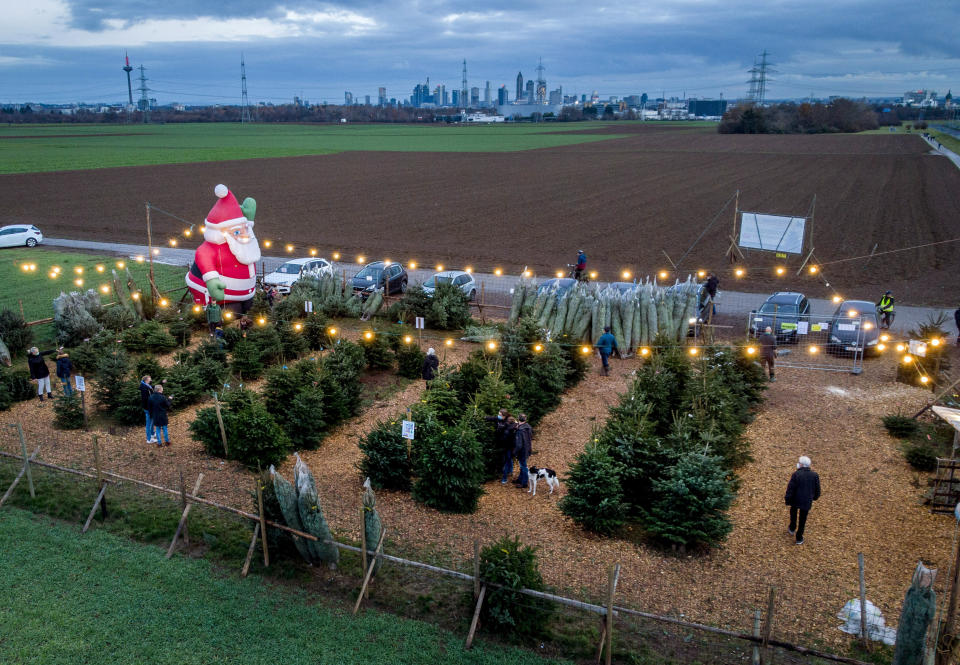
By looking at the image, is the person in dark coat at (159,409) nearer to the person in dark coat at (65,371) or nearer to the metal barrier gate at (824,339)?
the person in dark coat at (65,371)

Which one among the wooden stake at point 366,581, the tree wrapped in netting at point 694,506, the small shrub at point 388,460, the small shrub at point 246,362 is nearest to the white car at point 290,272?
the small shrub at point 246,362

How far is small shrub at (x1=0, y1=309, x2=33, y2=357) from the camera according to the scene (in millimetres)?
19547

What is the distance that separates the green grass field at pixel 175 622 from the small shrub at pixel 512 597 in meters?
0.31

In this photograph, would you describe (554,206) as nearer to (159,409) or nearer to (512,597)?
(159,409)

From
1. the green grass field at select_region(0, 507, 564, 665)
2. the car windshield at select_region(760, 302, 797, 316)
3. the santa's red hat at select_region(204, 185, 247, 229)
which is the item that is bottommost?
the green grass field at select_region(0, 507, 564, 665)

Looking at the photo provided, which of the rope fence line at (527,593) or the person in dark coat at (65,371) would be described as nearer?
the rope fence line at (527,593)

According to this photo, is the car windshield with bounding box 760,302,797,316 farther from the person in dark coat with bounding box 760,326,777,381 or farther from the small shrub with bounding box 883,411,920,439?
the small shrub with bounding box 883,411,920,439

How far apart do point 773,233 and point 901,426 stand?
1641 cm

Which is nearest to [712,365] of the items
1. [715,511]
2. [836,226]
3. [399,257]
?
[715,511]

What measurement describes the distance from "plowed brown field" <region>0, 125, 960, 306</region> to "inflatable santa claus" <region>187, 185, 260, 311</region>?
520 inches

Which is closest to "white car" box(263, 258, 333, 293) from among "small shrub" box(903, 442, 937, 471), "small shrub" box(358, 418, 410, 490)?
"small shrub" box(358, 418, 410, 490)

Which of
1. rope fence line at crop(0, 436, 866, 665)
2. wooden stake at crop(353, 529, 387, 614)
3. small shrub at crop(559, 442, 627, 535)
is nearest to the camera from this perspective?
rope fence line at crop(0, 436, 866, 665)

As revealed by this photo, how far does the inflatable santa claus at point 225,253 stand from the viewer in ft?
65.1

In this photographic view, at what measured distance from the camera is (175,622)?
901 centimetres
